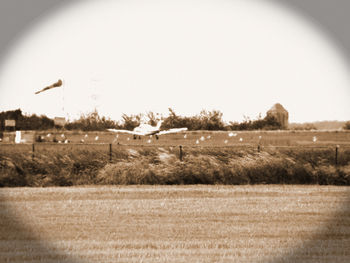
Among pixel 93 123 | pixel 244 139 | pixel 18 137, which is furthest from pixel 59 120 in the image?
pixel 18 137

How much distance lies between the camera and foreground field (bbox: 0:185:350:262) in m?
8.30

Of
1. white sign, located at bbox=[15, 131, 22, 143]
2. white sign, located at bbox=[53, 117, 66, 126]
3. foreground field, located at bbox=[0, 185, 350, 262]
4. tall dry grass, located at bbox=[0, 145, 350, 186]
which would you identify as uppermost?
white sign, located at bbox=[53, 117, 66, 126]

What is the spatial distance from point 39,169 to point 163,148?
4003 millimetres

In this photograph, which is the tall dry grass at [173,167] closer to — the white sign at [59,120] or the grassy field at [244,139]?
the grassy field at [244,139]

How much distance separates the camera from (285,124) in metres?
13.0

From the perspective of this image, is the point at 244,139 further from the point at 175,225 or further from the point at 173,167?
the point at 175,225

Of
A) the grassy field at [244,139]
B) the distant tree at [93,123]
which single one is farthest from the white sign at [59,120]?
the grassy field at [244,139]

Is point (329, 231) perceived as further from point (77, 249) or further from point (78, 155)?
point (78, 155)

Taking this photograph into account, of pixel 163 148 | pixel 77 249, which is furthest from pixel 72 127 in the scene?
pixel 77 249

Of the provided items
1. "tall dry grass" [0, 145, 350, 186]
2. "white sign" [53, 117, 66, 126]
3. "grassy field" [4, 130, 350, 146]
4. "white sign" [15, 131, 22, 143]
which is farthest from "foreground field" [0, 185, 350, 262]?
"white sign" [15, 131, 22, 143]

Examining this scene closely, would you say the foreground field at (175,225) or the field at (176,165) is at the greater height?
the field at (176,165)

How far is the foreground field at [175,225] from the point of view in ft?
27.2

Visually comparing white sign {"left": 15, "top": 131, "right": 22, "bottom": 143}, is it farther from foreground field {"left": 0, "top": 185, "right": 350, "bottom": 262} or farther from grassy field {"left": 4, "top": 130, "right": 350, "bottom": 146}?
foreground field {"left": 0, "top": 185, "right": 350, "bottom": 262}

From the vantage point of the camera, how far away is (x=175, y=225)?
10.2 metres
